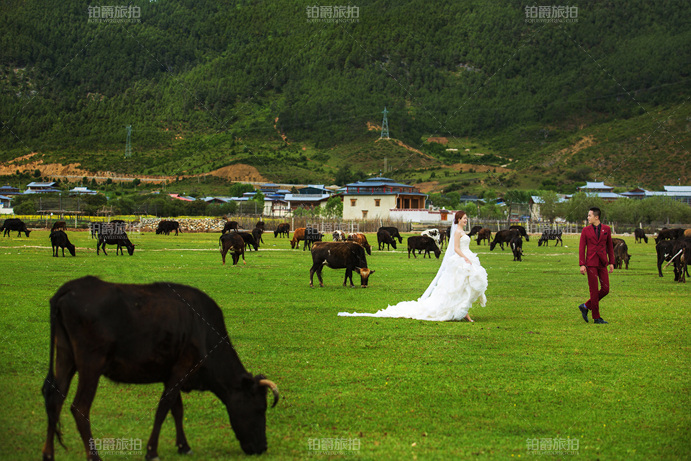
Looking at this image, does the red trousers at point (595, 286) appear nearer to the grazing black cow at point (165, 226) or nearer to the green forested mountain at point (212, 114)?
the green forested mountain at point (212, 114)

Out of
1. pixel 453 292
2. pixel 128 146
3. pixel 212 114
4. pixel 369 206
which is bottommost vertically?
pixel 453 292

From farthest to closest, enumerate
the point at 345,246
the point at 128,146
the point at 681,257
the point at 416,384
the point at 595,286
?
the point at 128,146, the point at 681,257, the point at 345,246, the point at 595,286, the point at 416,384

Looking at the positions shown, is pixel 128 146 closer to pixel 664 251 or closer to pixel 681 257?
pixel 664 251

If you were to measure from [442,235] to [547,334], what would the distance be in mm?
41881

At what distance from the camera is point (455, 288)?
1437 cm

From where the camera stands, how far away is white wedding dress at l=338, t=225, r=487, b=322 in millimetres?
14195

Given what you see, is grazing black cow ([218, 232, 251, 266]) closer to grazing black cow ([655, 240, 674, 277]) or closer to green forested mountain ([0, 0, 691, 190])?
grazing black cow ([655, 240, 674, 277])

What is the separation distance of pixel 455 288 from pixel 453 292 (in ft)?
0.32

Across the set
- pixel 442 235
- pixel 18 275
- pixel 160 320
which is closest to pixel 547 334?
pixel 160 320

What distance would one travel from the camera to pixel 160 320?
569 cm

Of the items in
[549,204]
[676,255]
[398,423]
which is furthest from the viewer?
[549,204]

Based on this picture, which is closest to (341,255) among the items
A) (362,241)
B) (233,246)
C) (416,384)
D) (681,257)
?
(233,246)

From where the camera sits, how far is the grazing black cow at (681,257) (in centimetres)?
2397

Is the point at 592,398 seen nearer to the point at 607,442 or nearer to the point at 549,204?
the point at 607,442
